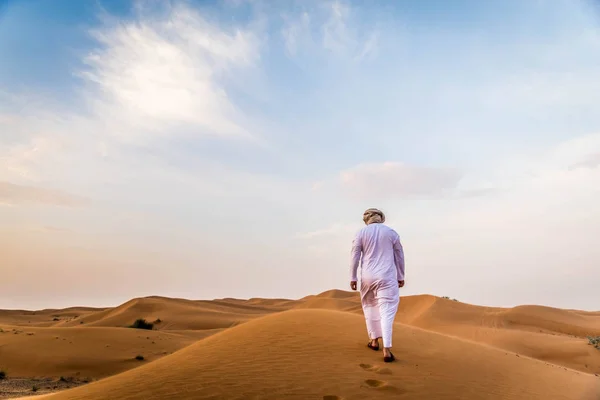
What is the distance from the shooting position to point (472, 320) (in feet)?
79.5

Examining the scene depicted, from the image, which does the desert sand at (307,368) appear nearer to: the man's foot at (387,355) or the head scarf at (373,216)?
the man's foot at (387,355)

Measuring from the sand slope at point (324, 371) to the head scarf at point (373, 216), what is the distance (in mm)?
2155

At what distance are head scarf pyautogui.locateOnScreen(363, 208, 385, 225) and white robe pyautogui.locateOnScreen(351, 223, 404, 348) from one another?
114 millimetres

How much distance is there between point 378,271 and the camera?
722 cm

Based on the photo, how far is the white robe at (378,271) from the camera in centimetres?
708

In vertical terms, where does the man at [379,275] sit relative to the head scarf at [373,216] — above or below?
Result: below

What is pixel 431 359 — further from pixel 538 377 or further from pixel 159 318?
pixel 159 318

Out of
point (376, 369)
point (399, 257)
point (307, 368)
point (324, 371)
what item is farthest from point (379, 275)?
point (307, 368)

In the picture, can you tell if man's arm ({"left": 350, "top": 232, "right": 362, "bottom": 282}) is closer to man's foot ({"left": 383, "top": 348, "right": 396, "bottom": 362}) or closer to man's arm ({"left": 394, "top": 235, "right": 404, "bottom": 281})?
man's arm ({"left": 394, "top": 235, "right": 404, "bottom": 281})

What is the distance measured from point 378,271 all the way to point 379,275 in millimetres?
74

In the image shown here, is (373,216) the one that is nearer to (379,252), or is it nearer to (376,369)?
(379,252)

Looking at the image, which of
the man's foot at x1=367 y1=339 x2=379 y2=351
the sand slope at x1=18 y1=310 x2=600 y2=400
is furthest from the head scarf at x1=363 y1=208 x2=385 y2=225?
the sand slope at x1=18 y1=310 x2=600 y2=400

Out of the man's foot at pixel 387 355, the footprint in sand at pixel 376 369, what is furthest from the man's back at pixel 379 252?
the footprint in sand at pixel 376 369

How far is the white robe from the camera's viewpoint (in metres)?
7.08
